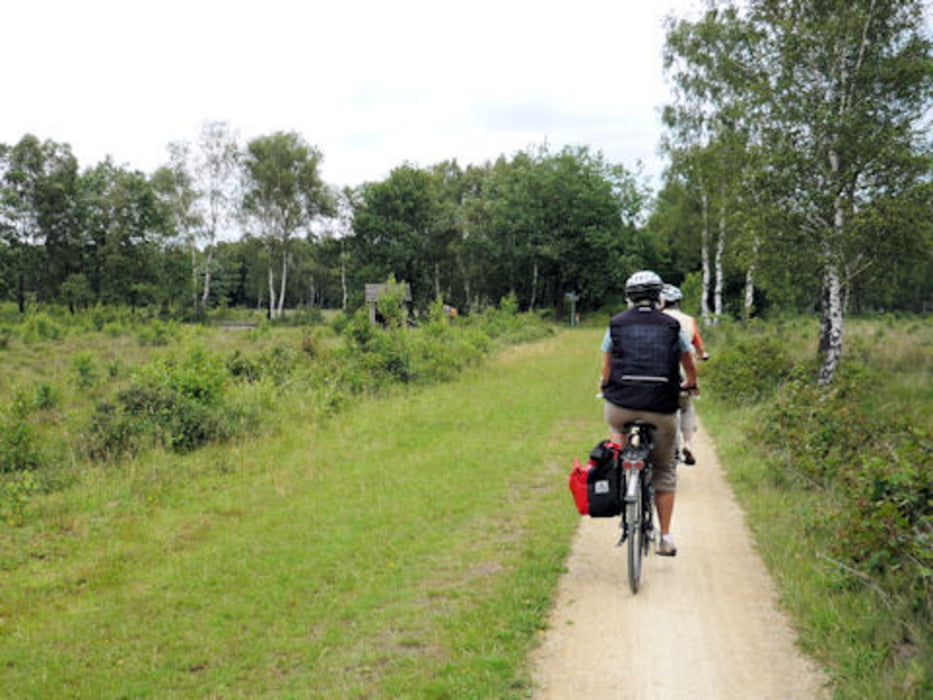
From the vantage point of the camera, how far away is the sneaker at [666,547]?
546 cm

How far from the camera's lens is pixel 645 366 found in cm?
484

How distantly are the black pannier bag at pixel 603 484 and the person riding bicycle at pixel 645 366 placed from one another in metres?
0.30

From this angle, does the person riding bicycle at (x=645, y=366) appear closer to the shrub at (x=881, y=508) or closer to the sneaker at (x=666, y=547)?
the sneaker at (x=666, y=547)

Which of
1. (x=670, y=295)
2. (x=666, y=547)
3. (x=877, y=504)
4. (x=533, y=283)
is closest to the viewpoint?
(x=877, y=504)

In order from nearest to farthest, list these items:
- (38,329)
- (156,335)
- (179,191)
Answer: (38,329)
(156,335)
(179,191)

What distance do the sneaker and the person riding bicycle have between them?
0.72 meters

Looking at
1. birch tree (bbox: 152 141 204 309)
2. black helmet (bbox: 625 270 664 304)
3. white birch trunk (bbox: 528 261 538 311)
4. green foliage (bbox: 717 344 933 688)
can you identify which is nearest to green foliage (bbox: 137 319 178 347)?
birch tree (bbox: 152 141 204 309)

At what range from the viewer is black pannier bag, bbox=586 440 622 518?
4.86 metres

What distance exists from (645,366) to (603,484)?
0.84m

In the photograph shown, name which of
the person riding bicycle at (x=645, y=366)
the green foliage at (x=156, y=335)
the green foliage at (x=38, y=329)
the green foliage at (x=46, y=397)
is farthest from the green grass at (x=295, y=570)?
the green foliage at (x=156, y=335)

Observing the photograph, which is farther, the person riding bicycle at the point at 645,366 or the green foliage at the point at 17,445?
the green foliage at the point at 17,445

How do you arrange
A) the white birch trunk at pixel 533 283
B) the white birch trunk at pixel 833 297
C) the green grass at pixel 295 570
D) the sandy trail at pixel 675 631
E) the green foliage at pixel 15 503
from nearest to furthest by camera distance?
the sandy trail at pixel 675 631 → the green grass at pixel 295 570 → the green foliage at pixel 15 503 → the white birch trunk at pixel 833 297 → the white birch trunk at pixel 533 283

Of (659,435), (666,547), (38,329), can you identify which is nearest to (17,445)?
(666,547)

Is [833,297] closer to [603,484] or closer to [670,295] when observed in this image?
[670,295]
